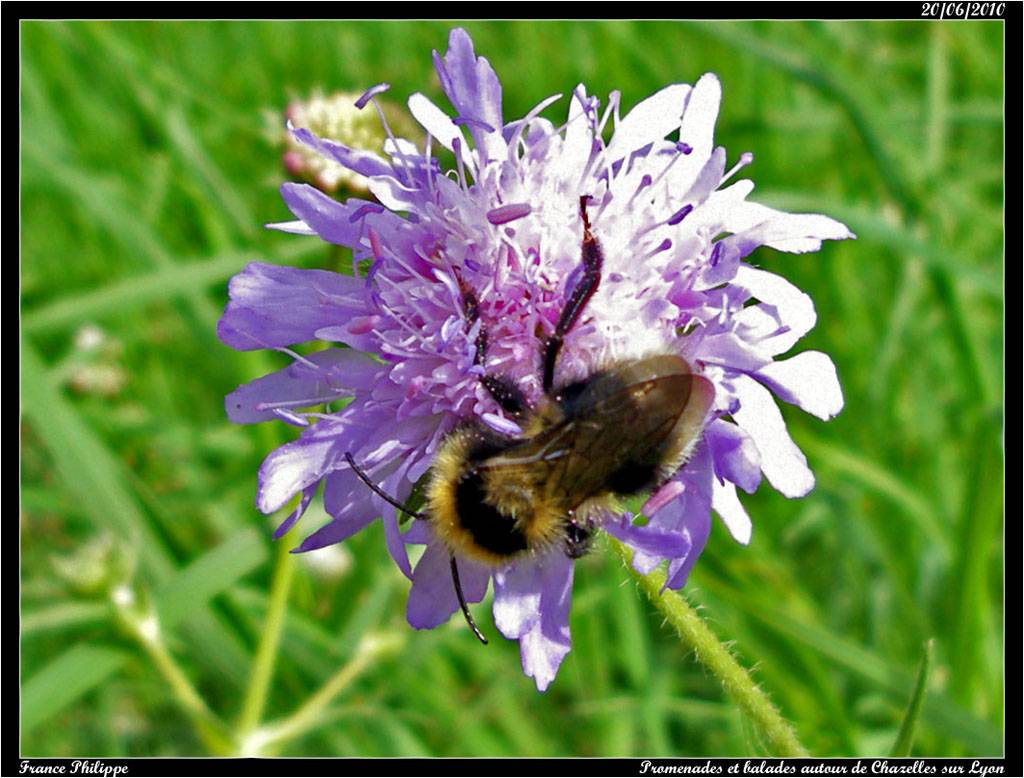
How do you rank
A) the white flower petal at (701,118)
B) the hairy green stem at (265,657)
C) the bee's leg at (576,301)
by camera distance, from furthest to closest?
the hairy green stem at (265,657), the white flower petal at (701,118), the bee's leg at (576,301)

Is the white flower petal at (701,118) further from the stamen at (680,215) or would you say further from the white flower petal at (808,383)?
the white flower petal at (808,383)

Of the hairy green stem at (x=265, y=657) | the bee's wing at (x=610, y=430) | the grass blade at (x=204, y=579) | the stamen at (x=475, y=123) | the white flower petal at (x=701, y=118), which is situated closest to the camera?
the bee's wing at (x=610, y=430)

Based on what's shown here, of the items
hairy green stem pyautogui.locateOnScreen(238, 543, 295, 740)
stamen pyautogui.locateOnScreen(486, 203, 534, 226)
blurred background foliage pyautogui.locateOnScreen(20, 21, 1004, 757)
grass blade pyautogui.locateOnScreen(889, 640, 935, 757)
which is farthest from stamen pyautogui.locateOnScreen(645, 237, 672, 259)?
hairy green stem pyautogui.locateOnScreen(238, 543, 295, 740)

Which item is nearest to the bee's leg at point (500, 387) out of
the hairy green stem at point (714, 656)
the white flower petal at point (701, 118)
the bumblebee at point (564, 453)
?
the bumblebee at point (564, 453)

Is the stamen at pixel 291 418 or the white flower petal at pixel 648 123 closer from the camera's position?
the stamen at pixel 291 418

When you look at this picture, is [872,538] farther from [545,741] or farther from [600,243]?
[600,243]
